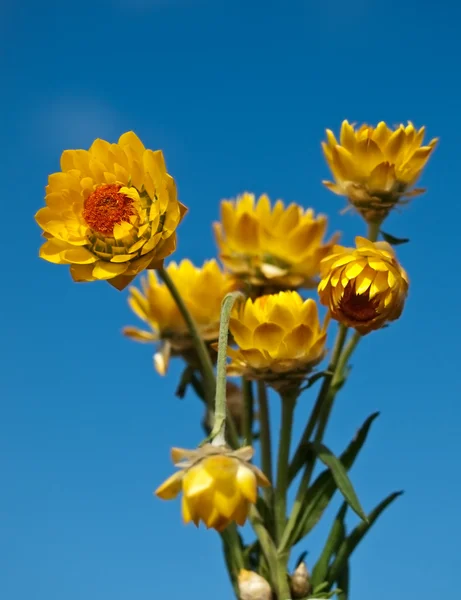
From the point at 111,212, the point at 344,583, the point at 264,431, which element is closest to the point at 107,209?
the point at 111,212

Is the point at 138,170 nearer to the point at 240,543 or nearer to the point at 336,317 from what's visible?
the point at 336,317

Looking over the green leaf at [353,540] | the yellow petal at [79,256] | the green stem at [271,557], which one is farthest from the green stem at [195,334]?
the green leaf at [353,540]

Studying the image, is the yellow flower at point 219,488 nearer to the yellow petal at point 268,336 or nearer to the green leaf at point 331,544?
the yellow petal at point 268,336

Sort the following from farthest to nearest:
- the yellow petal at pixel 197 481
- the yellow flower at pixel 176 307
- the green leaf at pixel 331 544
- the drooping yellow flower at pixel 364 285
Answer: the yellow flower at pixel 176 307 < the green leaf at pixel 331 544 < the drooping yellow flower at pixel 364 285 < the yellow petal at pixel 197 481

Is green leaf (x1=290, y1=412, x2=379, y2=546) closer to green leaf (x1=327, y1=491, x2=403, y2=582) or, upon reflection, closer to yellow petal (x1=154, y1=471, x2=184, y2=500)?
green leaf (x1=327, y1=491, x2=403, y2=582)

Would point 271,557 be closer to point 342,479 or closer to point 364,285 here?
point 342,479

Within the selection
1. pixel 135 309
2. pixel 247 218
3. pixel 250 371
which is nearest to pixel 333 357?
pixel 250 371
